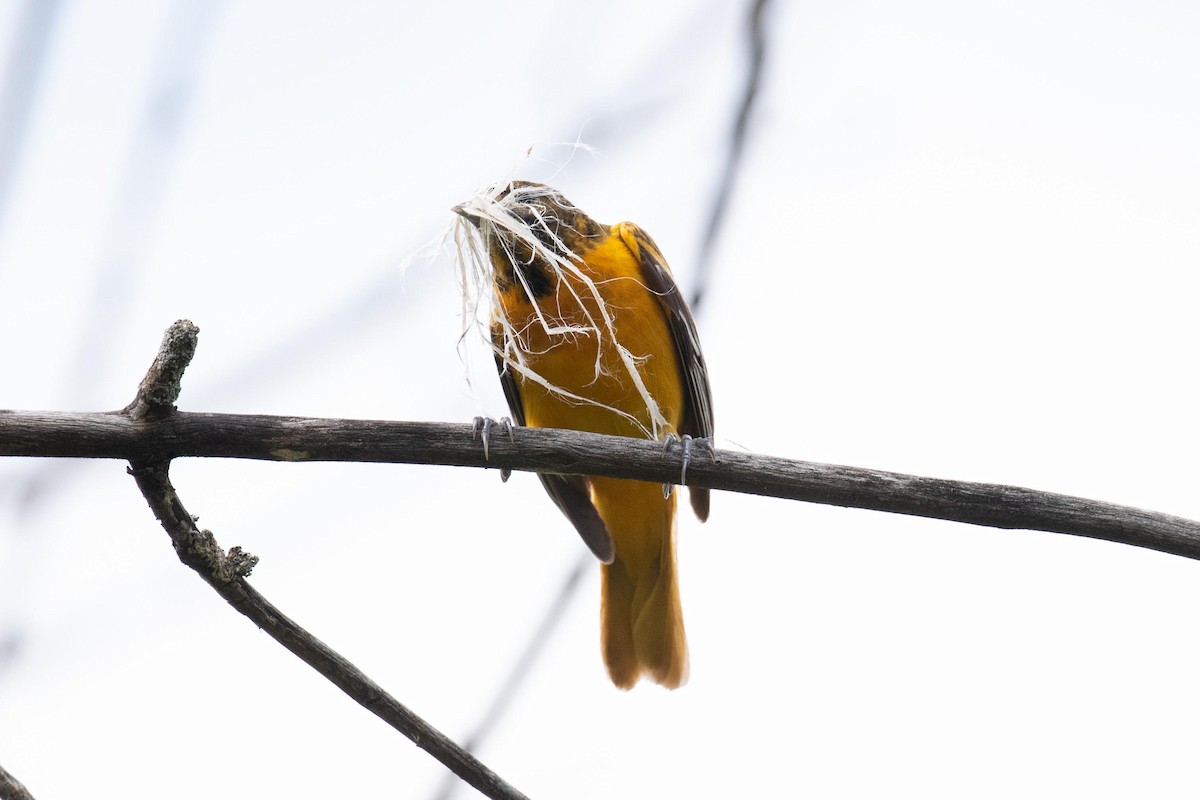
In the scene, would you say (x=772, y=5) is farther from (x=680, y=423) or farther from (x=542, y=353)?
(x=680, y=423)

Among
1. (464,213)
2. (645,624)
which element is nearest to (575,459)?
(464,213)

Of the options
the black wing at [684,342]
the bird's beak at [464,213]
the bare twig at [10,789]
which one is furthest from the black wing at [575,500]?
the bare twig at [10,789]

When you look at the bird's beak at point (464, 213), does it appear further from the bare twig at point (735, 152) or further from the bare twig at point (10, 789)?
the bare twig at point (10, 789)

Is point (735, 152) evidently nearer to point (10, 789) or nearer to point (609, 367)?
point (609, 367)

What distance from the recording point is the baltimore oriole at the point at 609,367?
3527 mm

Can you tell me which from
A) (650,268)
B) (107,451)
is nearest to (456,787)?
(107,451)

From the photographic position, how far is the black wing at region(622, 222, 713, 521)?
397 cm

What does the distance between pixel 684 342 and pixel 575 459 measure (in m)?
1.66

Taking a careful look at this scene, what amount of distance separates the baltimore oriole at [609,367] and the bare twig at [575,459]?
767 millimetres

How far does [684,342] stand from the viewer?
399cm

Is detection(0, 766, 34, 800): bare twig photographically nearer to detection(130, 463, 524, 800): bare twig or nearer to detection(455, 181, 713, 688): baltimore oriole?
detection(130, 463, 524, 800): bare twig

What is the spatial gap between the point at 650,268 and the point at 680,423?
0.59 meters

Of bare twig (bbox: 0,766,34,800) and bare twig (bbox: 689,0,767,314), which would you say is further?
bare twig (bbox: 689,0,767,314)

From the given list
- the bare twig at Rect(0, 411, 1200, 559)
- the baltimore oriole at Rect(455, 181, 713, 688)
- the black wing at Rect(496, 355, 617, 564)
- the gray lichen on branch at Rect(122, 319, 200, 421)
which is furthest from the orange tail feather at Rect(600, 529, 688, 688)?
the gray lichen on branch at Rect(122, 319, 200, 421)
